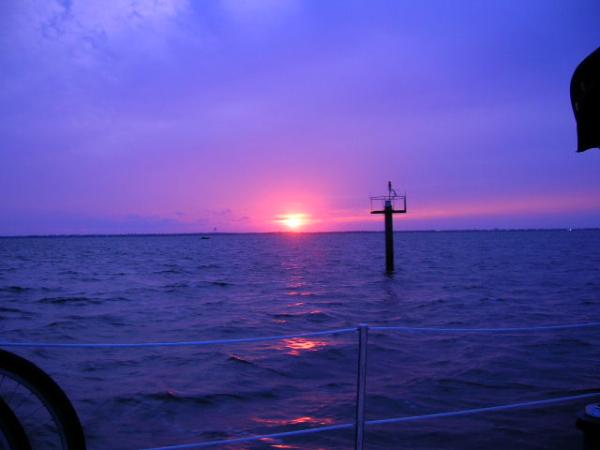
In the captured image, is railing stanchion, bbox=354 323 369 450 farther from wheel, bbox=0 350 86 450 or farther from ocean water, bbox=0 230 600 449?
ocean water, bbox=0 230 600 449

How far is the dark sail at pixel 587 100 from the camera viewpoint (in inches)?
127

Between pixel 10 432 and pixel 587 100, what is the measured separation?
13.9 feet

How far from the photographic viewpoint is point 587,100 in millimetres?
3314

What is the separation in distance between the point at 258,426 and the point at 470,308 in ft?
43.0

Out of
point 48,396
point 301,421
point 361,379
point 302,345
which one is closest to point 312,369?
point 302,345

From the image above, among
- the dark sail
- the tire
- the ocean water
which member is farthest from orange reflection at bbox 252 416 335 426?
the dark sail

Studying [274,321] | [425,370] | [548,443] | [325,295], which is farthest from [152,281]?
[548,443]

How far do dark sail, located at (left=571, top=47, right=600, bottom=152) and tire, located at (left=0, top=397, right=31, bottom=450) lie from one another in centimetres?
414

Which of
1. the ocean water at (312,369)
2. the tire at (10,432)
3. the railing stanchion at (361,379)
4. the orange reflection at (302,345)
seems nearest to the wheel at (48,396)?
the tire at (10,432)

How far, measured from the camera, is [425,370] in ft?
30.3

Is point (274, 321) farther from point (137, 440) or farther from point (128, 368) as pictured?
point (137, 440)

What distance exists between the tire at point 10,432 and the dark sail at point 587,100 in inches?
163

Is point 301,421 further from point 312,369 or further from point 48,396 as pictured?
point 48,396

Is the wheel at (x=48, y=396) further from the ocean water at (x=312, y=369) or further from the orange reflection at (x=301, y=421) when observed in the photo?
the orange reflection at (x=301, y=421)
